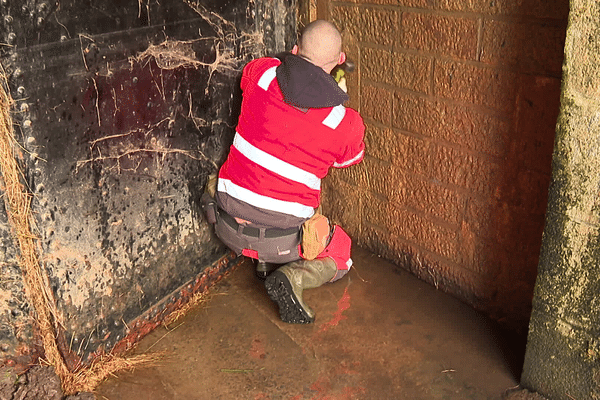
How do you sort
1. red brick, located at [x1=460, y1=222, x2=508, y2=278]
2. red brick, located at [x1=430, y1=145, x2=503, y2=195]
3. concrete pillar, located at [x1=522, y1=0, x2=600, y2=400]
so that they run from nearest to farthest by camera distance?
concrete pillar, located at [x1=522, y1=0, x2=600, y2=400]
red brick, located at [x1=430, y1=145, x2=503, y2=195]
red brick, located at [x1=460, y1=222, x2=508, y2=278]

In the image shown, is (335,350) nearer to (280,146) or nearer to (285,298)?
(285,298)

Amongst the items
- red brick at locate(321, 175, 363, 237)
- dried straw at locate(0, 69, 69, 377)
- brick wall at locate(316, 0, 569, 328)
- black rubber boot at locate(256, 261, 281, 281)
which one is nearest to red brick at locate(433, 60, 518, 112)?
brick wall at locate(316, 0, 569, 328)

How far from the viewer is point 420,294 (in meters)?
3.10

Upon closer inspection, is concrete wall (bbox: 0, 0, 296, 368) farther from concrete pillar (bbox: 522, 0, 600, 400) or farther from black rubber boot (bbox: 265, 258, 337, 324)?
concrete pillar (bbox: 522, 0, 600, 400)

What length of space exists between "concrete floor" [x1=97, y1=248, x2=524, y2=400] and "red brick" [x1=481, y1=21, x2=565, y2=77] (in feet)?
4.26

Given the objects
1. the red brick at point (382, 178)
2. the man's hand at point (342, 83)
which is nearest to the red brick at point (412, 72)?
the man's hand at point (342, 83)

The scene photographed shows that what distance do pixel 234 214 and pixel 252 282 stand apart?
22.7 inches

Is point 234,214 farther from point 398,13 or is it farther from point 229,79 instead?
point 398,13

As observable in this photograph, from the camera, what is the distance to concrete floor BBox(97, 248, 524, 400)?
97.0 inches

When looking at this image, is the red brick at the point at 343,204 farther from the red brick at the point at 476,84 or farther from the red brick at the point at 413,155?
the red brick at the point at 476,84

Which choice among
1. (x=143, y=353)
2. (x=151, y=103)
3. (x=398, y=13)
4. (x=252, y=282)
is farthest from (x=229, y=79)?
(x=143, y=353)

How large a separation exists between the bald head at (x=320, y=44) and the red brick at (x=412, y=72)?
39cm

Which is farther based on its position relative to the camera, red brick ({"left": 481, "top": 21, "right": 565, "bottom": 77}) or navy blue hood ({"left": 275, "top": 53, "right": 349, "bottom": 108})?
navy blue hood ({"left": 275, "top": 53, "right": 349, "bottom": 108})

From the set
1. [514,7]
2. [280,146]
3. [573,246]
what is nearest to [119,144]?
[280,146]
